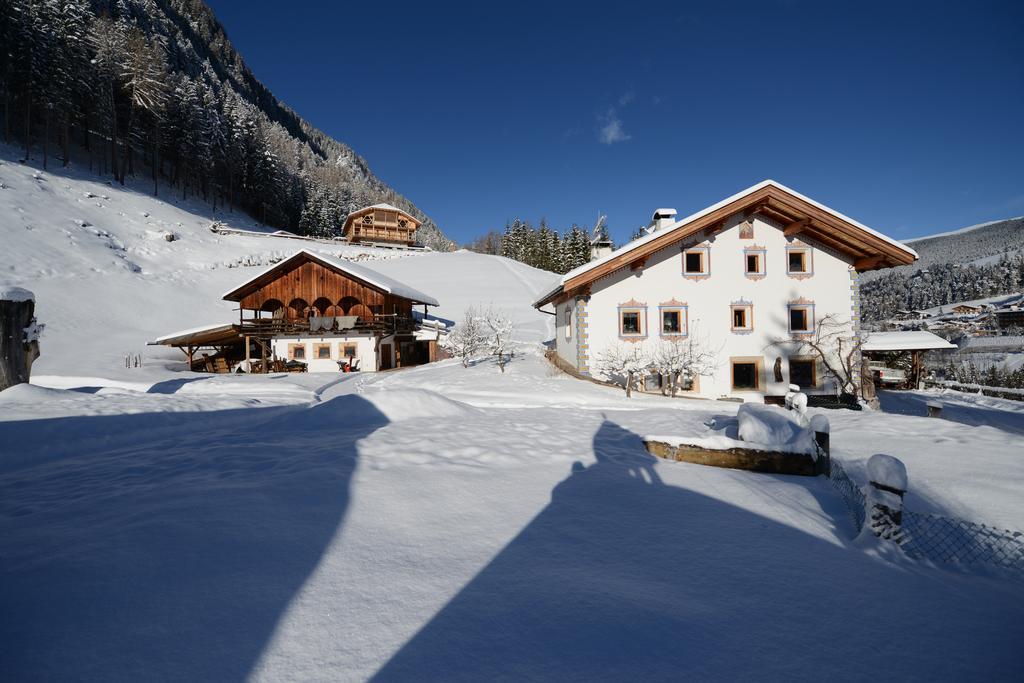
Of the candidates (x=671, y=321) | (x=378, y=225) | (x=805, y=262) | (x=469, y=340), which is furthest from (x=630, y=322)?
(x=378, y=225)

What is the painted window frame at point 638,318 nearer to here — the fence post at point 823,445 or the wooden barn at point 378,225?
the fence post at point 823,445

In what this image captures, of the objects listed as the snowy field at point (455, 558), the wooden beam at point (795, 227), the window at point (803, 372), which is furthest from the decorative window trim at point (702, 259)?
the snowy field at point (455, 558)

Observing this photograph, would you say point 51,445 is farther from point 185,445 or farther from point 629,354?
point 629,354

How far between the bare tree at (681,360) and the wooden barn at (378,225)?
64.7 meters

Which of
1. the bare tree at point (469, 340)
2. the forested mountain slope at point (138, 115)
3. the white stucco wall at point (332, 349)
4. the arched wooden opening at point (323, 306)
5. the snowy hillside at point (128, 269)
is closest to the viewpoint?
the bare tree at point (469, 340)

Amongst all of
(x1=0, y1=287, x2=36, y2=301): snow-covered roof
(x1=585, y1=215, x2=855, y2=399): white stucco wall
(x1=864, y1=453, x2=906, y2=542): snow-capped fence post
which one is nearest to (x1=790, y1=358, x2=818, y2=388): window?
(x1=585, y1=215, x2=855, y2=399): white stucco wall

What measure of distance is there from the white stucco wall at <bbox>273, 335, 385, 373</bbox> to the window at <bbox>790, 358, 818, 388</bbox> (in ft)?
72.2

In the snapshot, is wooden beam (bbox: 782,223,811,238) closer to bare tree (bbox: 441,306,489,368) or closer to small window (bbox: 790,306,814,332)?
small window (bbox: 790,306,814,332)

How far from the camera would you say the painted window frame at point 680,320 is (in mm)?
17594

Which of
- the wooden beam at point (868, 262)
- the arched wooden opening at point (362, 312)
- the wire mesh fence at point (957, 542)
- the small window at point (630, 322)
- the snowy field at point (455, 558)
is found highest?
the wooden beam at point (868, 262)

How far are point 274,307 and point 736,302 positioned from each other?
87.4ft

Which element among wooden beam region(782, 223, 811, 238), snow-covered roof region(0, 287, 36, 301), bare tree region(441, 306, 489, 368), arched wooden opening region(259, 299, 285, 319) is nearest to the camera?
snow-covered roof region(0, 287, 36, 301)

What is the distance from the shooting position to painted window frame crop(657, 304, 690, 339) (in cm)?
1759

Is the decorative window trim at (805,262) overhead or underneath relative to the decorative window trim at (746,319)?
overhead
